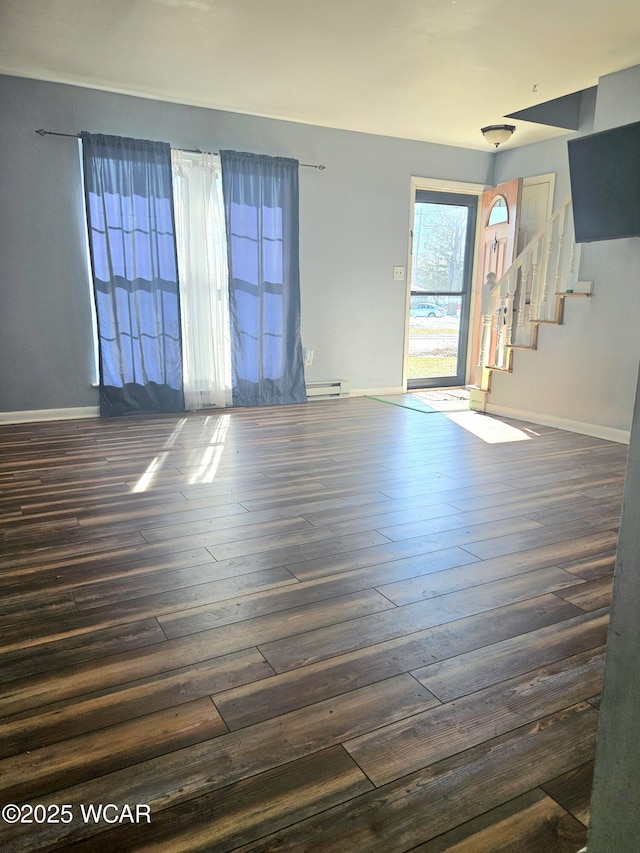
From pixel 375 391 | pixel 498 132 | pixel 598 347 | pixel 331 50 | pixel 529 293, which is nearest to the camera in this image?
pixel 331 50

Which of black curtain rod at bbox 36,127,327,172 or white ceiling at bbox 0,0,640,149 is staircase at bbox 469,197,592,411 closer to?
white ceiling at bbox 0,0,640,149

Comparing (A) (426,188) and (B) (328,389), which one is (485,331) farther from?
(A) (426,188)

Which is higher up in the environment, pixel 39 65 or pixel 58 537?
pixel 39 65

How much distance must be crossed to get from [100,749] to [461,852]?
34.5 inches

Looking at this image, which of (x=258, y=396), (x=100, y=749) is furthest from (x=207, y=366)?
(x=100, y=749)

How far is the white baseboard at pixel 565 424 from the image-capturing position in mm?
4766

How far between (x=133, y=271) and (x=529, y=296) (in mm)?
3547

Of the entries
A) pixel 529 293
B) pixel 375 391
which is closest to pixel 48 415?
pixel 375 391

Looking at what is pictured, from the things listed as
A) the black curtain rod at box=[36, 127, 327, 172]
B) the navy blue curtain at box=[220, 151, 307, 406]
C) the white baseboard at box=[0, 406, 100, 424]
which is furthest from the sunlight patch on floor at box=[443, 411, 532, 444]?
the white baseboard at box=[0, 406, 100, 424]

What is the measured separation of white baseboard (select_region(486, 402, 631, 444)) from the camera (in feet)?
15.6

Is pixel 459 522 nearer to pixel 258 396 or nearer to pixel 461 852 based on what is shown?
pixel 461 852

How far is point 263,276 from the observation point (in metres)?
5.77

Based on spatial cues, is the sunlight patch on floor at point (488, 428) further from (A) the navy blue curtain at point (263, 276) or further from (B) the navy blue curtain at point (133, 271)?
(B) the navy blue curtain at point (133, 271)

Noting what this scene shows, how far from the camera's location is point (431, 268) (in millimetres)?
7031
